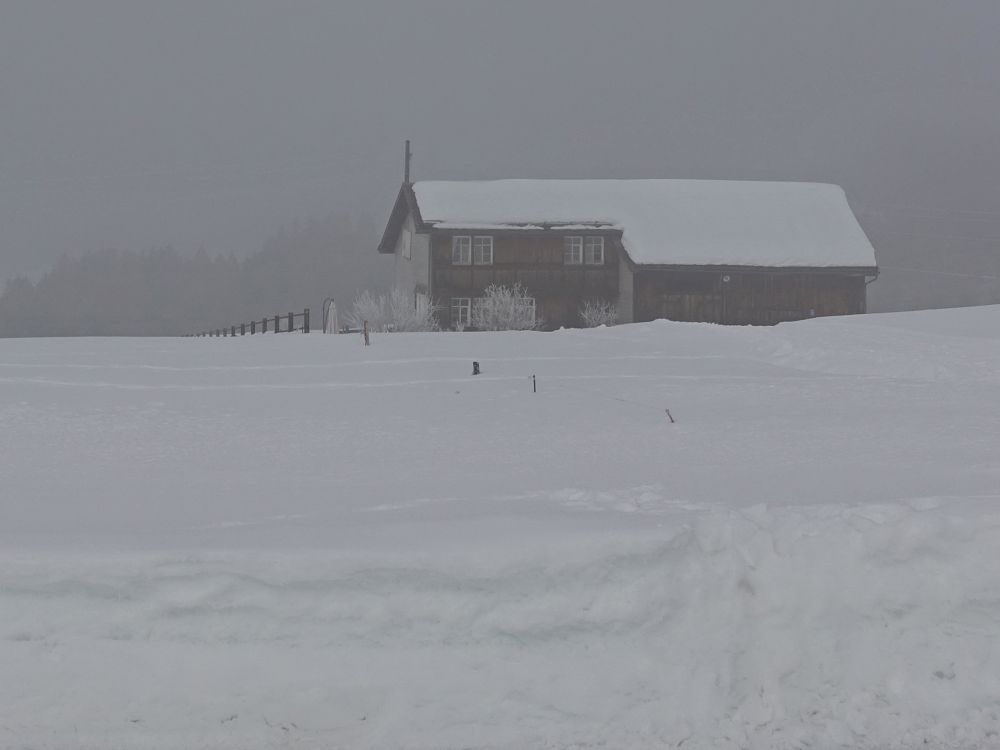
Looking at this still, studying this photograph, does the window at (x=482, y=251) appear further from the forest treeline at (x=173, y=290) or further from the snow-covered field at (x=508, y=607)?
the forest treeline at (x=173, y=290)

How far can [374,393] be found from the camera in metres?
15.2

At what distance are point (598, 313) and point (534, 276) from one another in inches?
111

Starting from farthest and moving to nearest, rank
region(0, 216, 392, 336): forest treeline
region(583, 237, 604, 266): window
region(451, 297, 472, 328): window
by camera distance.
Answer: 1. region(0, 216, 392, 336): forest treeline
2. region(583, 237, 604, 266): window
3. region(451, 297, 472, 328): window

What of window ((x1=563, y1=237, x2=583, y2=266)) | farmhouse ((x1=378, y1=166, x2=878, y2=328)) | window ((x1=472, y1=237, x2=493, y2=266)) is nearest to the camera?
farmhouse ((x1=378, y1=166, x2=878, y2=328))

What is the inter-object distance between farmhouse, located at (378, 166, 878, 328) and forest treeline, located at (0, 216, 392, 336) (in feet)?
307

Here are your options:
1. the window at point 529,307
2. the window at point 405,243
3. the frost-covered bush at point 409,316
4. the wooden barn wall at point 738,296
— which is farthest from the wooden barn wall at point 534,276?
the window at point 405,243

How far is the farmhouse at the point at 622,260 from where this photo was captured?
3756 cm

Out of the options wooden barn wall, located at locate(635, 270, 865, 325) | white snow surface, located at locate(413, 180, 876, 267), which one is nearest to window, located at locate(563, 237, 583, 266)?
white snow surface, located at locate(413, 180, 876, 267)

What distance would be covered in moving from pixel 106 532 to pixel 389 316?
1147 inches

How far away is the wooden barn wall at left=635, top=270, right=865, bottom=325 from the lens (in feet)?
124

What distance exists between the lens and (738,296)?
38125 millimetres

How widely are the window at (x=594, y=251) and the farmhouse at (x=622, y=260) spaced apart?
4 centimetres

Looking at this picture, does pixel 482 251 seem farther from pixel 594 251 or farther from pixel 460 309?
pixel 594 251

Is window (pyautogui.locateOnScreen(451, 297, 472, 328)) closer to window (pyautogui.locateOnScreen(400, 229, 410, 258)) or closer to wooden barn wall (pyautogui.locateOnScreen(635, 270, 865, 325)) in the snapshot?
window (pyautogui.locateOnScreen(400, 229, 410, 258))
